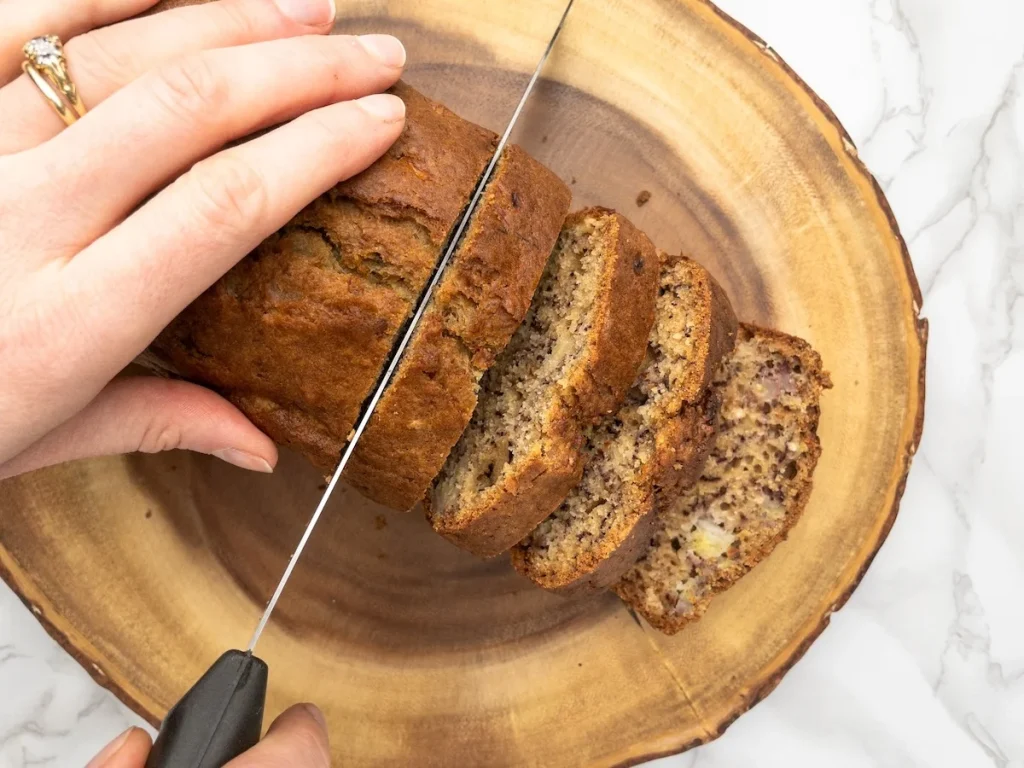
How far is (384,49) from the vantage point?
73.5 inches

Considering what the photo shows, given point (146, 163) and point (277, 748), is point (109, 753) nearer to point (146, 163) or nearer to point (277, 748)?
point (277, 748)

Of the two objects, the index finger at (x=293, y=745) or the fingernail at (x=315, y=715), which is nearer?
the index finger at (x=293, y=745)

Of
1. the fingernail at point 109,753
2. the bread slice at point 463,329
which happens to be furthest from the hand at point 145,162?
the fingernail at point 109,753

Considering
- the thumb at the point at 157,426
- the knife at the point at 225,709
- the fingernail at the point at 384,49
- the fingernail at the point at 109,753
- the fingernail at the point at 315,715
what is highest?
the fingernail at the point at 384,49

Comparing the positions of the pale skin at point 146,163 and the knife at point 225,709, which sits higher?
the pale skin at point 146,163

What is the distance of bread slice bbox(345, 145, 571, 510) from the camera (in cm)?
181

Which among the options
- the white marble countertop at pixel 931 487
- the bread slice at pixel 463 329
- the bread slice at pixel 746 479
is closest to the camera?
the bread slice at pixel 463 329

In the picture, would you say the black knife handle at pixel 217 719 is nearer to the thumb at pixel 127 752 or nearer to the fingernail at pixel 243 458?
the thumb at pixel 127 752

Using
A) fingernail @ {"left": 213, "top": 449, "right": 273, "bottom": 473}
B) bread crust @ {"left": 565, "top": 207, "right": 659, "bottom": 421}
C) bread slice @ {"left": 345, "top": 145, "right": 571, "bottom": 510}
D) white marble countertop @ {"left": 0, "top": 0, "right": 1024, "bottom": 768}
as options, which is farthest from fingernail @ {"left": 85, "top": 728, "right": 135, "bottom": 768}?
bread crust @ {"left": 565, "top": 207, "right": 659, "bottom": 421}

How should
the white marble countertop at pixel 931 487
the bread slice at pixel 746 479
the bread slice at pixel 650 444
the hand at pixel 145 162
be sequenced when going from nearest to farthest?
1. the hand at pixel 145 162
2. the bread slice at pixel 650 444
3. the bread slice at pixel 746 479
4. the white marble countertop at pixel 931 487

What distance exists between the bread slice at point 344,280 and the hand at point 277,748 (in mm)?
790

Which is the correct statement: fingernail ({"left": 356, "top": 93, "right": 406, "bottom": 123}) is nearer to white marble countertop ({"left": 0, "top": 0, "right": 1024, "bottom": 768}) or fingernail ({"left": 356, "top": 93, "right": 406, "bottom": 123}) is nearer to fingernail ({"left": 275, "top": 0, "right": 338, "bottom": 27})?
fingernail ({"left": 275, "top": 0, "right": 338, "bottom": 27})

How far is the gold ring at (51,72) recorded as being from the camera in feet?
5.71

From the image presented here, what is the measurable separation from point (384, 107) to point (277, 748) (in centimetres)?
156
